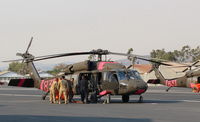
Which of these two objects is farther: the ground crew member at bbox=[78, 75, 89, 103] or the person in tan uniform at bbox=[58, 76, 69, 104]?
the ground crew member at bbox=[78, 75, 89, 103]

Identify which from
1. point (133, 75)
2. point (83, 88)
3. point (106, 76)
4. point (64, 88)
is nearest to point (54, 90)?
point (64, 88)

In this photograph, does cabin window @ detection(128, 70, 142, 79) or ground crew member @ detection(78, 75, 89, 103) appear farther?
ground crew member @ detection(78, 75, 89, 103)

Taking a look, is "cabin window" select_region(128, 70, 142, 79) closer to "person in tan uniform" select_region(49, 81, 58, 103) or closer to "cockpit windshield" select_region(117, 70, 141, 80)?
"cockpit windshield" select_region(117, 70, 141, 80)

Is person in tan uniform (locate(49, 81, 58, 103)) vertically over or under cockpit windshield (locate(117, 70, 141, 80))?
under

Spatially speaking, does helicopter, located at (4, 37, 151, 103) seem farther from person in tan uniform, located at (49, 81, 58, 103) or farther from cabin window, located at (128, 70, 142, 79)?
person in tan uniform, located at (49, 81, 58, 103)

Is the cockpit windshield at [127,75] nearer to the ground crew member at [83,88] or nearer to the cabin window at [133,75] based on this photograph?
the cabin window at [133,75]

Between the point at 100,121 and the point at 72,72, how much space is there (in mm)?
13940

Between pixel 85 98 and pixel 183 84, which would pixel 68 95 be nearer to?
pixel 85 98

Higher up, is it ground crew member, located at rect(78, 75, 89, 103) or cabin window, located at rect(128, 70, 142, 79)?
cabin window, located at rect(128, 70, 142, 79)

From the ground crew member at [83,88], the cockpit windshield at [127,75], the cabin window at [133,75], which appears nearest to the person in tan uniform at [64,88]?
the ground crew member at [83,88]

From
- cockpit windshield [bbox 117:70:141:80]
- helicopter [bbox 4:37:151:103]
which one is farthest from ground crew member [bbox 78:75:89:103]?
cockpit windshield [bbox 117:70:141:80]

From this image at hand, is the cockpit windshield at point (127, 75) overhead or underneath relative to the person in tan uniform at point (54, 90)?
overhead

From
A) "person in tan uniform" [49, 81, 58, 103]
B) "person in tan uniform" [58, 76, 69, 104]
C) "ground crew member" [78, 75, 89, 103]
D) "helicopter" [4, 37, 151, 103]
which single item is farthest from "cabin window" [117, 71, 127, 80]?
"person in tan uniform" [49, 81, 58, 103]

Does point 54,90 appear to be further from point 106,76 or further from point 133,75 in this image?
point 133,75
